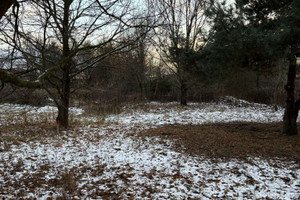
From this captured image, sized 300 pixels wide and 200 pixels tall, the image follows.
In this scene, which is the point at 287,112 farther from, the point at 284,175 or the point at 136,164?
the point at 136,164

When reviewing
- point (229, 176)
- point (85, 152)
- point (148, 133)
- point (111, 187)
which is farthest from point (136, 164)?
point (148, 133)

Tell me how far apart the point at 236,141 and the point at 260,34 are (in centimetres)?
300

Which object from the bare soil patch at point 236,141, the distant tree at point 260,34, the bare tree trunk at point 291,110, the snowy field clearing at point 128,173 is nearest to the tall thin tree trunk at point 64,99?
the snowy field clearing at point 128,173

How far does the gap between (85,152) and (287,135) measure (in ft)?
20.3

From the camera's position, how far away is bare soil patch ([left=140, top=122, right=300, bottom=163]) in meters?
5.31

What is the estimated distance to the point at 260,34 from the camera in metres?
5.00

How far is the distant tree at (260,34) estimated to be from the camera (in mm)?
4773

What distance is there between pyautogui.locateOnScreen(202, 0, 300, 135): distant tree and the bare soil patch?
977 millimetres

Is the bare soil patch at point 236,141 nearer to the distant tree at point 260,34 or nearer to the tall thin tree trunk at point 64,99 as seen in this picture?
the distant tree at point 260,34

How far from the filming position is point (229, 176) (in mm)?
4160

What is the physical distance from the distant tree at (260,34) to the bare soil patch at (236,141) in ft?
3.21

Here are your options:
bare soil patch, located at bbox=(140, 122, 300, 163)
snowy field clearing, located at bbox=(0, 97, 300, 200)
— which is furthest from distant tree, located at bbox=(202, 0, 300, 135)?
snowy field clearing, located at bbox=(0, 97, 300, 200)

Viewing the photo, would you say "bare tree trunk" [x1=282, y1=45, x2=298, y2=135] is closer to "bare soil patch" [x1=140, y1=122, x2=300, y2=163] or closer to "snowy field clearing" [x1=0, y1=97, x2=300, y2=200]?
"bare soil patch" [x1=140, y1=122, x2=300, y2=163]

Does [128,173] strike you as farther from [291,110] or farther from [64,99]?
[291,110]
